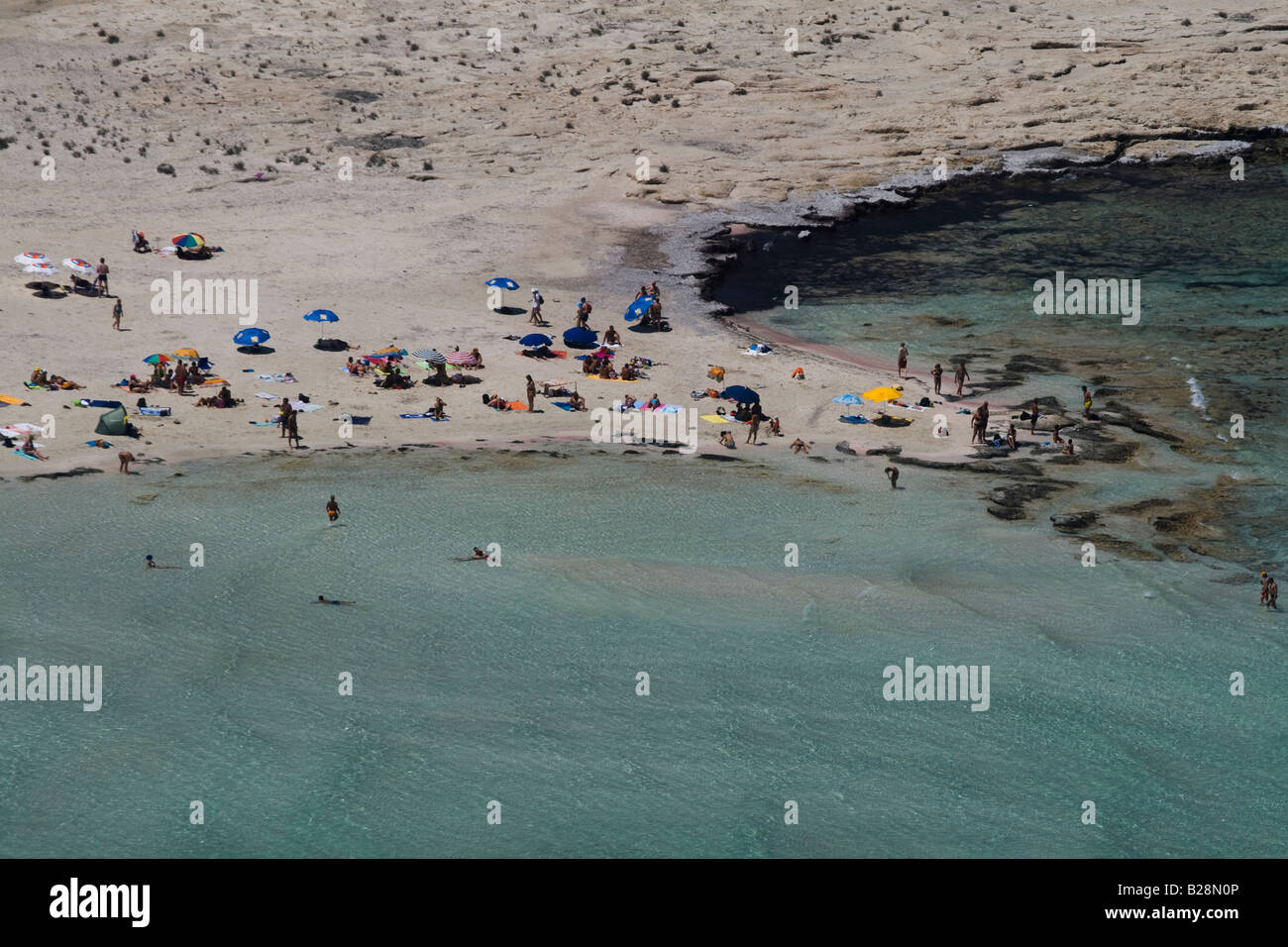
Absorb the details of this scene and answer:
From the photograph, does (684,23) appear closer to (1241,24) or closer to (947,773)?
(1241,24)

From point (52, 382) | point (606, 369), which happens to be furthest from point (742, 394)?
point (52, 382)

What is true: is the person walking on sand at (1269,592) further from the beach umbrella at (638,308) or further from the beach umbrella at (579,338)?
the beach umbrella at (638,308)

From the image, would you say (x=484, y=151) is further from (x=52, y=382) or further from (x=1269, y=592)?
(x=1269, y=592)

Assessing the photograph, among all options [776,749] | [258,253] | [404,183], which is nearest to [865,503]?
[776,749]

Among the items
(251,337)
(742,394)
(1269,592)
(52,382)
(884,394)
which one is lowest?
(1269,592)

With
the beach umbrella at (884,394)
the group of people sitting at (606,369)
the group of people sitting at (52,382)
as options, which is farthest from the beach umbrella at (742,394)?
the group of people sitting at (52,382)
